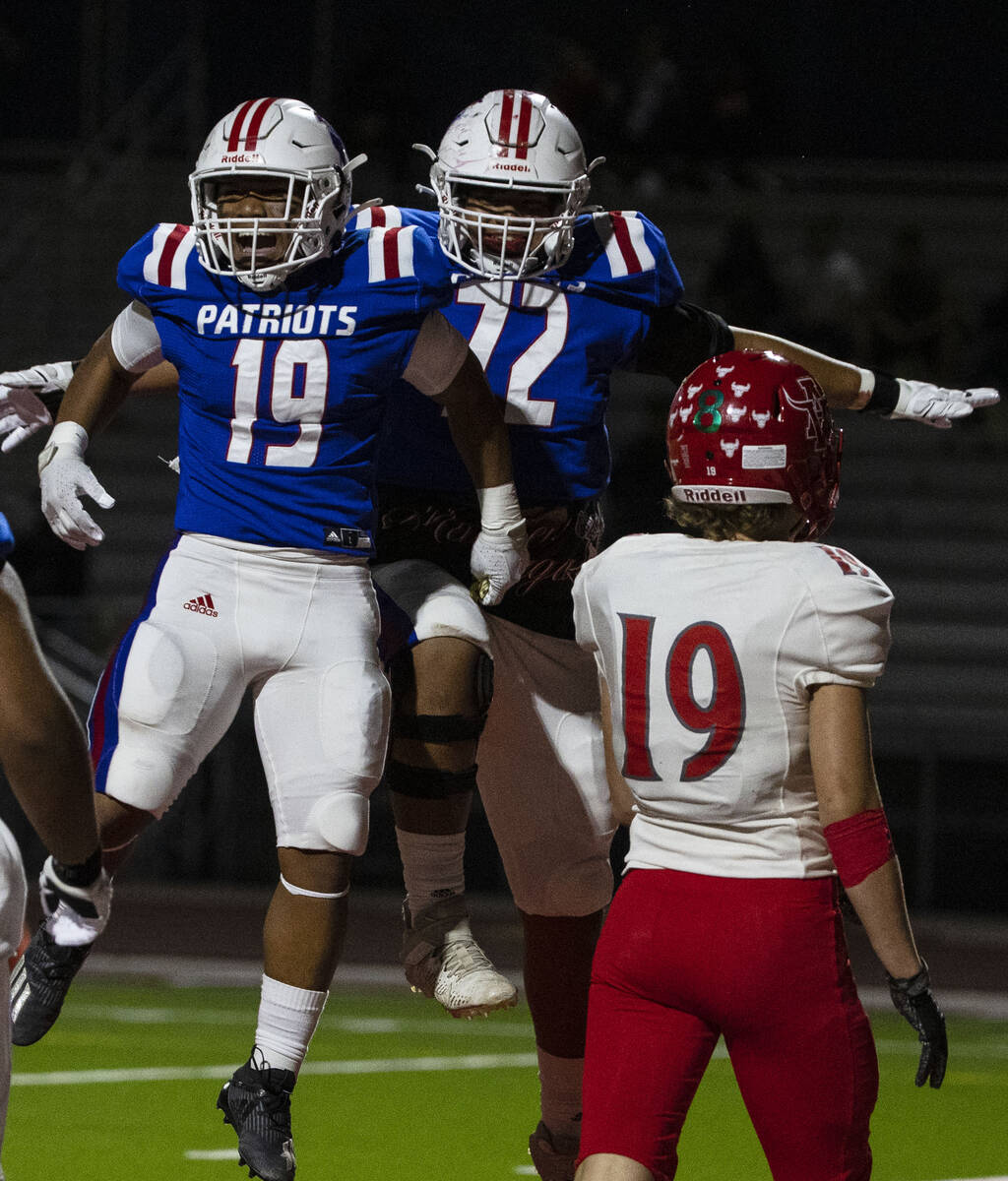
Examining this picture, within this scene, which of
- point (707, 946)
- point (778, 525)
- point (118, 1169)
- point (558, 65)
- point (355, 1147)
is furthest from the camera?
point (558, 65)

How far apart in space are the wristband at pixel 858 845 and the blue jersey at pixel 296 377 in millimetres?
1265

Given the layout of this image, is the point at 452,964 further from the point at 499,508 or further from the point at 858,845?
the point at 858,845

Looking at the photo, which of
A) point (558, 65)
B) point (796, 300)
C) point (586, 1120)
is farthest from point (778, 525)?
point (558, 65)

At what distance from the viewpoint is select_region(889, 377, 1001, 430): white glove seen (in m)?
4.22

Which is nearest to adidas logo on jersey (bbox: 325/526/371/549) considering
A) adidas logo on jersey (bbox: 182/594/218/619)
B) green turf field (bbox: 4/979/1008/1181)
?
adidas logo on jersey (bbox: 182/594/218/619)

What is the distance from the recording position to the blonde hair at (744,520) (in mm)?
3066

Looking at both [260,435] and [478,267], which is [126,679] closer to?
[260,435]

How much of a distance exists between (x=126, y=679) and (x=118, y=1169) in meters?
2.14

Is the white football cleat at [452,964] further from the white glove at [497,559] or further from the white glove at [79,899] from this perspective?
the white glove at [79,899]

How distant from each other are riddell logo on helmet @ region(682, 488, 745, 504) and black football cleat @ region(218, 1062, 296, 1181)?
1.38 meters

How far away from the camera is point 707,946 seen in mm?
2859

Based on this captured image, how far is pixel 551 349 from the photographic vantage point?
4129mm

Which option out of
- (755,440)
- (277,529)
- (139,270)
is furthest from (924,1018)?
(139,270)

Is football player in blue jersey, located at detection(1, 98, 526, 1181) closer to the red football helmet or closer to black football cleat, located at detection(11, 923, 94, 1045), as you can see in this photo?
black football cleat, located at detection(11, 923, 94, 1045)
